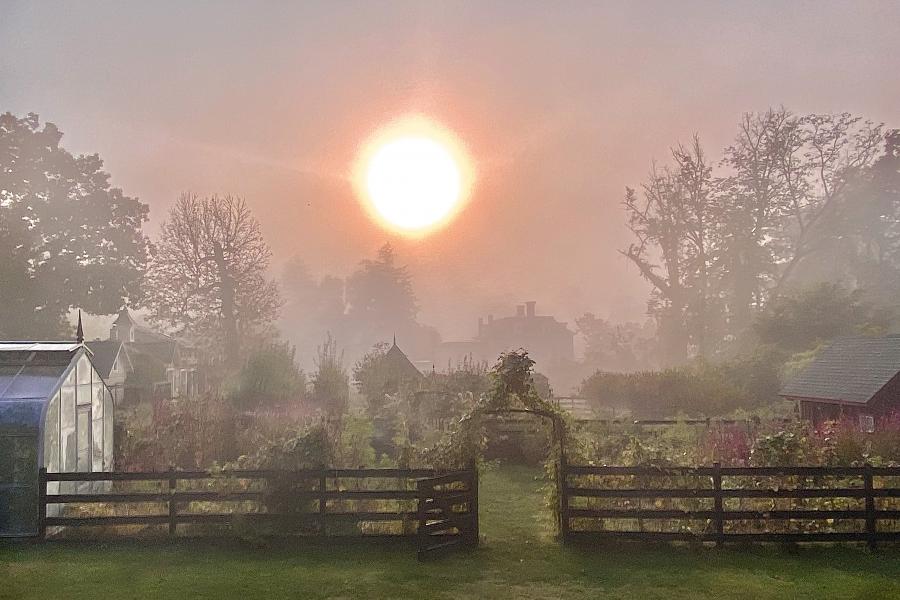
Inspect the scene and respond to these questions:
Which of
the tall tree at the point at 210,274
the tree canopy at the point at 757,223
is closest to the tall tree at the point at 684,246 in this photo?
the tree canopy at the point at 757,223

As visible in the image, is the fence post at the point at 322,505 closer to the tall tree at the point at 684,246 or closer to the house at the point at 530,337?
the tall tree at the point at 684,246

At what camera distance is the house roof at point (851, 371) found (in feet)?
73.3

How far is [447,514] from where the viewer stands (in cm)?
1181

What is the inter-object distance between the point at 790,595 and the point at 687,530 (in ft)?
8.66

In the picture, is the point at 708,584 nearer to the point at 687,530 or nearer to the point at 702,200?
the point at 687,530

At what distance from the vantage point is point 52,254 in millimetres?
40812

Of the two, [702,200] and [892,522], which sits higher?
[702,200]

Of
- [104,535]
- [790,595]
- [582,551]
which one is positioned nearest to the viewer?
[790,595]

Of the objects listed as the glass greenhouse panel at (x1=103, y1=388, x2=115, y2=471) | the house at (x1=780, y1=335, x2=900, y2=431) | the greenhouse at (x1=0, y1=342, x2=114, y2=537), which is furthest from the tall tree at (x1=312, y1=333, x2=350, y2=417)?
the house at (x1=780, y1=335, x2=900, y2=431)

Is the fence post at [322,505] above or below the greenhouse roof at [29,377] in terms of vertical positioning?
below

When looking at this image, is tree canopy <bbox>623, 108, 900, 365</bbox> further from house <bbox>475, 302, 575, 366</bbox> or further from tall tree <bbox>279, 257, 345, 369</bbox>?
tall tree <bbox>279, 257, 345, 369</bbox>

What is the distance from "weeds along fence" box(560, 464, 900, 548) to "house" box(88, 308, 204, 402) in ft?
83.3

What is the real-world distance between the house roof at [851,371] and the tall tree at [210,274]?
1321 inches

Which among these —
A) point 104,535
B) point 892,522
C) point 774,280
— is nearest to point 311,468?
point 104,535
